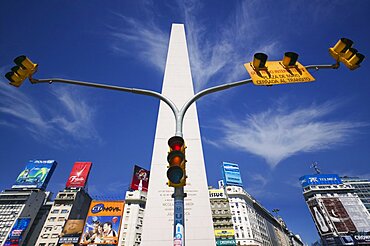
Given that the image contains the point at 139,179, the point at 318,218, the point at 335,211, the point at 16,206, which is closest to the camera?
the point at 16,206

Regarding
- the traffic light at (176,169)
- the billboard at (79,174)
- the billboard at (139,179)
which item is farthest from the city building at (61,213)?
the traffic light at (176,169)

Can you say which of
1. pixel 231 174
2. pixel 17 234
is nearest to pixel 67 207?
pixel 17 234

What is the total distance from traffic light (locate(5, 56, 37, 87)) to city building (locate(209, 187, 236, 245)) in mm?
49677

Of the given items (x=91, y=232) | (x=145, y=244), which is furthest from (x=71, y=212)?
(x=145, y=244)

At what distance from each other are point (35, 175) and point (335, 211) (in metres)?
96.5

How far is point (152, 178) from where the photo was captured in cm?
1247

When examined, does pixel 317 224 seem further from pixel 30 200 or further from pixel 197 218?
pixel 30 200

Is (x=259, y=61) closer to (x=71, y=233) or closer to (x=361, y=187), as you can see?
(x=71, y=233)

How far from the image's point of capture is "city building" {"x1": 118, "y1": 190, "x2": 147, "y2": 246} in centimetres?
5103

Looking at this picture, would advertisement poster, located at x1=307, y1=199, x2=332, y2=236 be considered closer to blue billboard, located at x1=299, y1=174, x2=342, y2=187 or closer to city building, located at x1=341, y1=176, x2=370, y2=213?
blue billboard, located at x1=299, y1=174, x2=342, y2=187

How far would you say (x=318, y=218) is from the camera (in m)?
71.1

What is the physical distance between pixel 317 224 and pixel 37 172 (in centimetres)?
9220

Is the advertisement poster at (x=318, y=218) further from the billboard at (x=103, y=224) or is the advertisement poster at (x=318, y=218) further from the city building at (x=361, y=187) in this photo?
the billboard at (x=103, y=224)

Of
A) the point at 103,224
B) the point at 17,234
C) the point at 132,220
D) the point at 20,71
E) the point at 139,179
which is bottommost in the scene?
the point at 20,71
